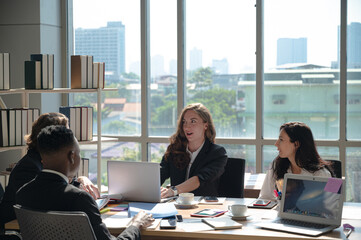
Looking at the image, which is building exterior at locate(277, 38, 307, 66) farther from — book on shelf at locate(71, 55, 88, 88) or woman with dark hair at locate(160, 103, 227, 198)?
book on shelf at locate(71, 55, 88, 88)

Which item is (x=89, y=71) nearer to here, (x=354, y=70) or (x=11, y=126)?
(x=11, y=126)

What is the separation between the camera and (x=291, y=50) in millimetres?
5750

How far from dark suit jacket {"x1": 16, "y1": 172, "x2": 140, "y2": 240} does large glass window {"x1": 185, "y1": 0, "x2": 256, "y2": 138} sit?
367 cm

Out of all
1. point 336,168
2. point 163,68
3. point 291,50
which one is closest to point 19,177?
point 336,168

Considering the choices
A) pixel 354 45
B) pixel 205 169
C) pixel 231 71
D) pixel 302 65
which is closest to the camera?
pixel 205 169

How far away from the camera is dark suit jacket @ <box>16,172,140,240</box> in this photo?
2.40 metres

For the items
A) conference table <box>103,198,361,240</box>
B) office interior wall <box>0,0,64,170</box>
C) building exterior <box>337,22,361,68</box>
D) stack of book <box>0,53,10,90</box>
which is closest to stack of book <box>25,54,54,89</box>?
stack of book <box>0,53,10,90</box>

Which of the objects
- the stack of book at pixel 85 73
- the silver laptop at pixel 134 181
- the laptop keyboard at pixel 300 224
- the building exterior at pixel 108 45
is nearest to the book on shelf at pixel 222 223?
the laptop keyboard at pixel 300 224

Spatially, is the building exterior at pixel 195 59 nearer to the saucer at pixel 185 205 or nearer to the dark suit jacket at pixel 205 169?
the dark suit jacket at pixel 205 169

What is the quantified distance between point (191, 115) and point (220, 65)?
180 cm

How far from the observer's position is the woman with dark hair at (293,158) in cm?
363

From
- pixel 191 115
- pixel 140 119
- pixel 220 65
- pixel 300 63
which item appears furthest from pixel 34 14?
pixel 300 63

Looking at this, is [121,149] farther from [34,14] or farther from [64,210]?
[64,210]

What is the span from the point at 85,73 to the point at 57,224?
280 centimetres
